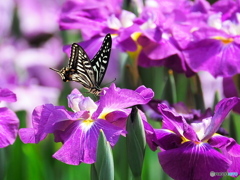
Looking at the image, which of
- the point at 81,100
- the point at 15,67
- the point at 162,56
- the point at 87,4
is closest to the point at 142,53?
the point at 162,56

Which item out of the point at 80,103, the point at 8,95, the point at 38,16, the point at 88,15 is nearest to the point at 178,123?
the point at 80,103

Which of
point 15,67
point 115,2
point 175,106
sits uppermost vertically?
point 115,2

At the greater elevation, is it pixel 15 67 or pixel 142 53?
pixel 142 53

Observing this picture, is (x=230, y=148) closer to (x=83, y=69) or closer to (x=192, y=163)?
(x=192, y=163)

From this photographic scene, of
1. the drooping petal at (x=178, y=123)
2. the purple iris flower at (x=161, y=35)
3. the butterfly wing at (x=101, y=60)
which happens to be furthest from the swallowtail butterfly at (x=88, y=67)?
the drooping petal at (x=178, y=123)

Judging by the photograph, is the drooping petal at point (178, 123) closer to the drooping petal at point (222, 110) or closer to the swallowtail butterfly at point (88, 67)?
the drooping petal at point (222, 110)

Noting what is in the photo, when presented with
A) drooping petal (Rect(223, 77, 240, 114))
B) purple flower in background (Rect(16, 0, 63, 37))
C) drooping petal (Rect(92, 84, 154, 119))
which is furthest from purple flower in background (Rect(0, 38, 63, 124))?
drooping petal (Rect(92, 84, 154, 119))

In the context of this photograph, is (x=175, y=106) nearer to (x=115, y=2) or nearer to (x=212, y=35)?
(x=212, y=35)

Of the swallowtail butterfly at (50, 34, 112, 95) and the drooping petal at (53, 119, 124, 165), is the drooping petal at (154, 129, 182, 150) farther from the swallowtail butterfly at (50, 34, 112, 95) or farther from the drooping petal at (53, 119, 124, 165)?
the swallowtail butterfly at (50, 34, 112, 95)
